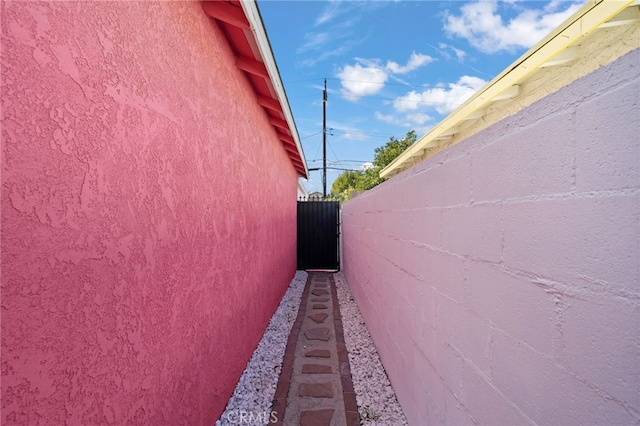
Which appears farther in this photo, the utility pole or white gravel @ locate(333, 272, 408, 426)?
the utility pole

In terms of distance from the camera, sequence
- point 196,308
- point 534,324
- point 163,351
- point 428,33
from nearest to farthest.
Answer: point 534,324 → point 163,351 → point 196,308 → point 428,33

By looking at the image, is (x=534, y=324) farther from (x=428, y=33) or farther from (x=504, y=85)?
(x=428, y=33)

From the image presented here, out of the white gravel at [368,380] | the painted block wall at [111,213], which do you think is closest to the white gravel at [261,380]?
the painted block wall at [111,213]

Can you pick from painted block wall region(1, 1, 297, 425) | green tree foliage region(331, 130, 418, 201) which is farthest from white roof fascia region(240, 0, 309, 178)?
green tree foliage region(331, 130, 418, 201)

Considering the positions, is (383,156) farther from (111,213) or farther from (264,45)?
(111,213)

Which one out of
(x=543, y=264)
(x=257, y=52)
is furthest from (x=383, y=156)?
(x=543, y=264)

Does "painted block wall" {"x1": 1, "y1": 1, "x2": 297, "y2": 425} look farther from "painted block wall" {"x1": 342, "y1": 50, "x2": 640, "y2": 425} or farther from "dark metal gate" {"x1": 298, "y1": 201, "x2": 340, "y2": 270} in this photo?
"dark metal gate" {"x1": 298, "y1": 201, "x2": 340, "y2": 270}

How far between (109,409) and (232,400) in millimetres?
2027

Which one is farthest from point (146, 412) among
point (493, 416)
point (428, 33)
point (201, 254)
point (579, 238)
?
point (428, 33)

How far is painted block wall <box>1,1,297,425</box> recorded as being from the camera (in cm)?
88

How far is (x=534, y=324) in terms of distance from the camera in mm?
1033
